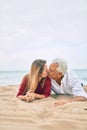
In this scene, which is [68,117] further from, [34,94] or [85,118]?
[34,94]

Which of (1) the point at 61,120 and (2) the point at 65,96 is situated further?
(2) the point at 65,96

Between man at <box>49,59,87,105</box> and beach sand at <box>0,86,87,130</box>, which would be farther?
man at <box>49,59,87,105</box>

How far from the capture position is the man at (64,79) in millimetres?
4387

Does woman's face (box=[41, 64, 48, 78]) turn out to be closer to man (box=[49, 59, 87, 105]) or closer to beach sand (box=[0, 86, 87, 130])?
man (box=[49, 59, 87, 105])

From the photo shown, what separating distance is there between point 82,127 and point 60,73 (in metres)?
2.10

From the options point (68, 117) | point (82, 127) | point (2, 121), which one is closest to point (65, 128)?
point (82, 127)

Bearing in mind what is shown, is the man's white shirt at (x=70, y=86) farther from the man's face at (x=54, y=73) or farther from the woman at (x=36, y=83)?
the woman at (x=36, y=83)

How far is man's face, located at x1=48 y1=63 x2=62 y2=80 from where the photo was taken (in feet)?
14.5

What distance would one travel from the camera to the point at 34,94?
4410mm

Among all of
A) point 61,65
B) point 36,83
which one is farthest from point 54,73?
point 36,83

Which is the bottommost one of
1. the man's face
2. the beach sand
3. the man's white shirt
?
the beach sand

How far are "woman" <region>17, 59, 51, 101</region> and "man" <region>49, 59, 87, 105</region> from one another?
14cm

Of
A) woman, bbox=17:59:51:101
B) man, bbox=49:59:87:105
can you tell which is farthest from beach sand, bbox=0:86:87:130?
woman, bbox=17:59:51:101

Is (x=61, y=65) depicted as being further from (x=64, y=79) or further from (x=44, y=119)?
(x=44, y=119)
